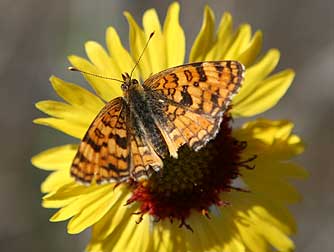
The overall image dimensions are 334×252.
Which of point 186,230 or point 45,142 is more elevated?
point 45,142

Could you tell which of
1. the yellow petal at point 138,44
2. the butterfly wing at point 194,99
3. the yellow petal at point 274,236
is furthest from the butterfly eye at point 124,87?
the yellow petal at point 274,236

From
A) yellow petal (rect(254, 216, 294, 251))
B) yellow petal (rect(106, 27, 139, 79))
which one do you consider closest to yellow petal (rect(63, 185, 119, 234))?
yellow petal (rect(106, 27, 139, 79))

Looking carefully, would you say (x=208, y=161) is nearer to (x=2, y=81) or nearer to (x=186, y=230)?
(x=186, y=230)

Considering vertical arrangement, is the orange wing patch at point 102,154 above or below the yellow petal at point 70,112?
below

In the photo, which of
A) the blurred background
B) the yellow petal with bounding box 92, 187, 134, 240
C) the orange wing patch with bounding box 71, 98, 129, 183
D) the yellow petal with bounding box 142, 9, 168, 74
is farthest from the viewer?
the blurred background

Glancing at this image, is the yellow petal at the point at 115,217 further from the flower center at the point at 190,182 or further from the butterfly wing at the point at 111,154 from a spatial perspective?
the butterfly wing at the point at 111,154

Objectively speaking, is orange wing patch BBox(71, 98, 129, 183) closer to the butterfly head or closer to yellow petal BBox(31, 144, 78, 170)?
the butterfly head

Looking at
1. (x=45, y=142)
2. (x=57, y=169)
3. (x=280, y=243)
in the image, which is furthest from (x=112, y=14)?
(x=280, y=243)
